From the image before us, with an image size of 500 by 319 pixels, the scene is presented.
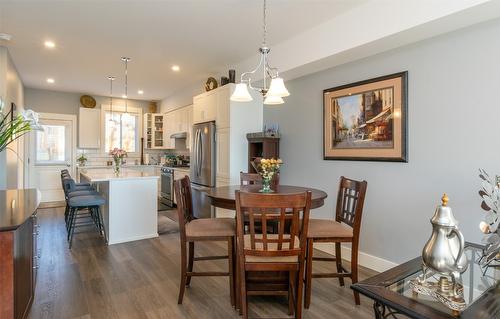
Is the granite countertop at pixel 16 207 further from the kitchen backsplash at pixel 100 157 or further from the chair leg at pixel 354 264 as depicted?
the kitchen backsplash at pixel 100 157

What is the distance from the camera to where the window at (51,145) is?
6.64m

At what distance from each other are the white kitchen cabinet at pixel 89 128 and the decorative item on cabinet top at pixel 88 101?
14 centimetres

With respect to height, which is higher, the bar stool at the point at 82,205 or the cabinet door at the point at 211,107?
the cabinet door at the point at 211,107

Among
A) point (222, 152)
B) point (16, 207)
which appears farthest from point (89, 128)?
point (16, 207)

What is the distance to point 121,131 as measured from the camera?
7684mm

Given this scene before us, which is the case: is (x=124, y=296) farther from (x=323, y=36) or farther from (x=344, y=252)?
(x=323, y=36)

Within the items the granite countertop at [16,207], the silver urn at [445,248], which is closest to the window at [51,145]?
the granite countertop at [16,207]

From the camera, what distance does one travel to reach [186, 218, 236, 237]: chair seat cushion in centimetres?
234

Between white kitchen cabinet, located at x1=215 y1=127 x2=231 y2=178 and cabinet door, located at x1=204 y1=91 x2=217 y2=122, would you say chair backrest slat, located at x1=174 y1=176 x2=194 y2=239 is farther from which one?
cabinet door, located at x1=204 y1=91 x2=217 y2=122

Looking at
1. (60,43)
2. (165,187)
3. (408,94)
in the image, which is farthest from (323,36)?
(165,187)

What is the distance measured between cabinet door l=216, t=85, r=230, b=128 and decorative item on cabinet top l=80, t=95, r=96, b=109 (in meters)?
4.23

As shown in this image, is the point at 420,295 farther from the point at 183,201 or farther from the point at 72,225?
the point at 72,225

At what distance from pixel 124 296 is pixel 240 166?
2.44m

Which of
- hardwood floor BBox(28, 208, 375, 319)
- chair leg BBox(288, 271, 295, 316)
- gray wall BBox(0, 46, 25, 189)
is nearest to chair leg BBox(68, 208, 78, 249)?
hardwood floor BBox(28, 208, 375, 319)
